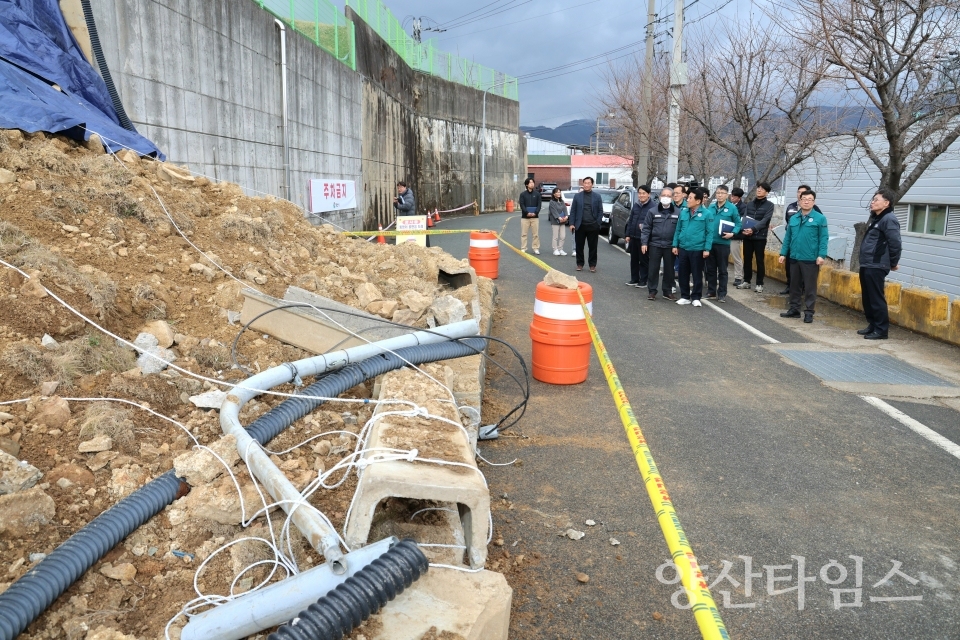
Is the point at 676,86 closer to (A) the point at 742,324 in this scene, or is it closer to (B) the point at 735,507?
(A) the point at 742,324

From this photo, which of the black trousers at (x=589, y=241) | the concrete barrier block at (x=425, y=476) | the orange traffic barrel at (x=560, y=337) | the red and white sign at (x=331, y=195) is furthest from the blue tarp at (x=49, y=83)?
the black trousers at (x=589, y=241)

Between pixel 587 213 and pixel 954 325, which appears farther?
pixel 587 213

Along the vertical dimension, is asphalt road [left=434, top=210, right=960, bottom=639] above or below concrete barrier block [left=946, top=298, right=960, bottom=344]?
below

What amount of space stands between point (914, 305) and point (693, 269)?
10.4ft

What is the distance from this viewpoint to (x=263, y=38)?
43.4ft

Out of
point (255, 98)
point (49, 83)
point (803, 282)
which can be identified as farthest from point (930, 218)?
point (49, 83)

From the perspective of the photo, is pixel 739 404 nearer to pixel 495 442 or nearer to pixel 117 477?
pixel 495 442

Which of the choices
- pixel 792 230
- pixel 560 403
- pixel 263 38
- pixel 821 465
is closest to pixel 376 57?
pixel 263 38

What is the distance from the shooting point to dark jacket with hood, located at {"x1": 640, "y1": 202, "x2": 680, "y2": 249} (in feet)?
37.7

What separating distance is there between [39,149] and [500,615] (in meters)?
6.32

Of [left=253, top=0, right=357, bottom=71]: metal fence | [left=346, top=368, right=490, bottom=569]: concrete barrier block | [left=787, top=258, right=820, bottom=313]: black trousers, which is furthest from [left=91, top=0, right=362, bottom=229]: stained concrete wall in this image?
[left=787, top=258, right=820, bottom=313]: black trousers

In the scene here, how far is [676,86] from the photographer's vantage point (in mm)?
16766

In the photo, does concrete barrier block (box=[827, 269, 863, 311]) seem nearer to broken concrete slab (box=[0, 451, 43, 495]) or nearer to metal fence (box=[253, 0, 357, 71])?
broken concrete slab (box=[0, 451, 43, 495])

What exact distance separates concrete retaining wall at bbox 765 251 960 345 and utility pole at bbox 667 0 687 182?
633 cm
